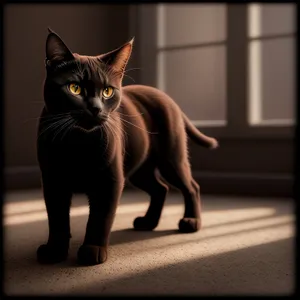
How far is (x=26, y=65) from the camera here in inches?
100

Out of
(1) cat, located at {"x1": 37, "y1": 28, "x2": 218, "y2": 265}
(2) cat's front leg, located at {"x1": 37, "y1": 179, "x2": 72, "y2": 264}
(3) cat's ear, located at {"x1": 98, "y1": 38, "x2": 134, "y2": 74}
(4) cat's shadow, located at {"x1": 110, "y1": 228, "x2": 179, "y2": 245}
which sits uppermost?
(3) cat's ear, located at {"x1": 98, "y1": 38, "x2": 134, "y2": 74}

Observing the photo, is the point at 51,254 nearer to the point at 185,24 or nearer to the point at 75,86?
the point at 75,86

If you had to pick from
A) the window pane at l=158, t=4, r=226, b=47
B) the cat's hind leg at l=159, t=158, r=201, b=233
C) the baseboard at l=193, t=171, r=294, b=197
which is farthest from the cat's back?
the window pane at l=158, t=4, r=226, b=47

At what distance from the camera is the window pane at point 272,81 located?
2449mm

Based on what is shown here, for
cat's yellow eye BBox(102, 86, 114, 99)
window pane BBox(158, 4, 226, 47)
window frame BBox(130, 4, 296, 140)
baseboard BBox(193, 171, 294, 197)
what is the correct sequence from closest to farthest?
cat's yellow eye BBox(102, 86, 114, 99), baseboard BBox(193, 171, 294, 197), window frame BBox(130, 4, 296, 140), window pane BBox(158, 4, 226, 47)

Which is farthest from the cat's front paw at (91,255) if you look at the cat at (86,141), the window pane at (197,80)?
the window pane at (197,80)

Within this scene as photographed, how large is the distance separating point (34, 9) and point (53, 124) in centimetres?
188

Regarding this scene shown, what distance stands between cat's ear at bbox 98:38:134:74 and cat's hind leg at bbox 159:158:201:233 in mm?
395

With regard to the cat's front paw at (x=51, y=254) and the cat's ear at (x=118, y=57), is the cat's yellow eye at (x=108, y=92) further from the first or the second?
the cat's front paw at (x=51, y=254)

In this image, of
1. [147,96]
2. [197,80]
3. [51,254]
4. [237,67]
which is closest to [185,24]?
[197,80]

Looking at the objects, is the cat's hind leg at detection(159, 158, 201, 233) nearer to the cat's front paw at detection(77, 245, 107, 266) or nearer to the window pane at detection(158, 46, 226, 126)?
the cat's front paw at detection(77, 245, 107, 266)

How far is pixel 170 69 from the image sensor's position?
107 inches

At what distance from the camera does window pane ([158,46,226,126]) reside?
2.60 metres

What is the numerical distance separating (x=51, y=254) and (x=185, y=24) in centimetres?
207
